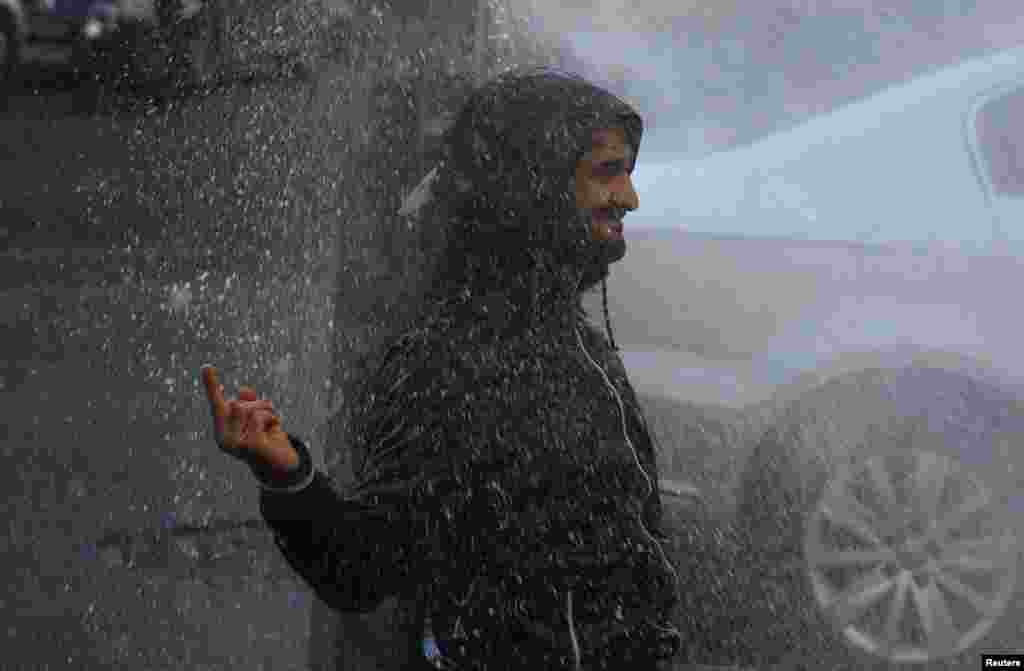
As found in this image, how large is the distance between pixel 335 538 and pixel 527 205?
1.72 feet

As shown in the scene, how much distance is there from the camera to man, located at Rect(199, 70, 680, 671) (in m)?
1.67

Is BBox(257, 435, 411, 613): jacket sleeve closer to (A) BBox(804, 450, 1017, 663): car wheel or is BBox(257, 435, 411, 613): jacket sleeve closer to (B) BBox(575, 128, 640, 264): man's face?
(B) BBox(575, 128, 640, 264): man's face

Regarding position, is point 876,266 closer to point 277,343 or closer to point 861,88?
point 861,88

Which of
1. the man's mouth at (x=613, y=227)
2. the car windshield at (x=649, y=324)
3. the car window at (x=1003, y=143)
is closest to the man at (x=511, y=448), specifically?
the man's mouth at (x=613, y=227)

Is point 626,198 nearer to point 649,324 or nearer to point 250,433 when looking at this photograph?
point 250,433

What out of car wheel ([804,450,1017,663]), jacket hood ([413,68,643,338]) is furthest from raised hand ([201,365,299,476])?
car wheel ([804,450,1017,663])

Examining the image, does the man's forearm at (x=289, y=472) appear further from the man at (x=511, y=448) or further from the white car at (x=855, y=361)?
the white car at (x=855, y=361)

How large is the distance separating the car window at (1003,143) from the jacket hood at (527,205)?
1.99 metres

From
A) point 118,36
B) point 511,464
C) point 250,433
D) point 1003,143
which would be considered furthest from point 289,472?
point 1003,143

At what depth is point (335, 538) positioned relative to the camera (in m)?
1.63

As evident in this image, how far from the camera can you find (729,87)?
3.67 m

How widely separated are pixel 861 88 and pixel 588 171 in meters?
2.09

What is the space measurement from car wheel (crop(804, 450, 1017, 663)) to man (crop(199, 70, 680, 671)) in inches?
58.2

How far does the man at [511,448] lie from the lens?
5.48ft
